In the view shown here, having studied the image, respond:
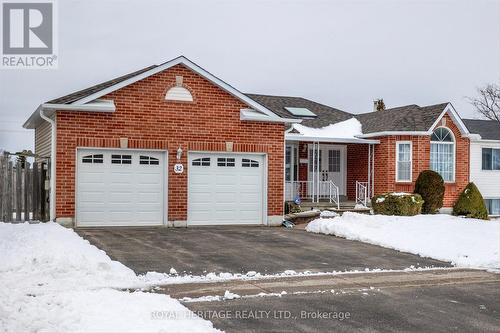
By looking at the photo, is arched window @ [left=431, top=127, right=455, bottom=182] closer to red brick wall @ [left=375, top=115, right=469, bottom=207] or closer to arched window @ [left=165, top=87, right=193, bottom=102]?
red brick wall @ [left=375, top=115, right=469, bottom=207]

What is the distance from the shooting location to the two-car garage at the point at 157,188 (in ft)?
57.3

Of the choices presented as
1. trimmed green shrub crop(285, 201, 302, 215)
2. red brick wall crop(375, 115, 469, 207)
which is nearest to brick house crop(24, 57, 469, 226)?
trimmed green shrub crop(285, 201, 302, 215)

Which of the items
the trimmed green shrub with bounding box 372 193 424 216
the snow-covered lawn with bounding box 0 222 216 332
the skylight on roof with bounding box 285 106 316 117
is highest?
the skylight on roof with bounding box 285 106 316 117

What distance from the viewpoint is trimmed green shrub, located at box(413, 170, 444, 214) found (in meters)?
23.6

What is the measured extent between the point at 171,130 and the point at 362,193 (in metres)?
11.0

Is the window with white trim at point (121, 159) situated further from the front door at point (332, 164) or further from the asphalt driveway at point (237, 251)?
the front door at point (332, 164)

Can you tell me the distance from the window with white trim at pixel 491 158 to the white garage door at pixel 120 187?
→ 55.2 feet

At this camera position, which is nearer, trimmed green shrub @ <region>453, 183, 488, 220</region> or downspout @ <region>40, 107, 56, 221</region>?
downspout @ <region>40, 107, 56, 221</region>

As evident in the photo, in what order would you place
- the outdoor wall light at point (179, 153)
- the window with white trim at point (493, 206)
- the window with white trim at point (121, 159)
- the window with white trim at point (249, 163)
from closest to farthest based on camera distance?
the window with white trim at point (121, 159) → the outdoor wall light at point (179, 153) → the window with white trim at point (249, 163) → the window with white trim at point (493, 206)

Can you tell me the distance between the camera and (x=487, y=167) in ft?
91.4

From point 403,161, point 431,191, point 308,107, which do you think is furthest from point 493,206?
point 308,107

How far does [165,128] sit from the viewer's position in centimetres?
1822

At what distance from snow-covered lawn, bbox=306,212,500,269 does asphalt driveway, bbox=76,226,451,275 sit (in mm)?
487

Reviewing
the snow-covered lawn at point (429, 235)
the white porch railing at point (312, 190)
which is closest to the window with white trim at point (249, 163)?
the snow-covered lawn at point (429, 235)
